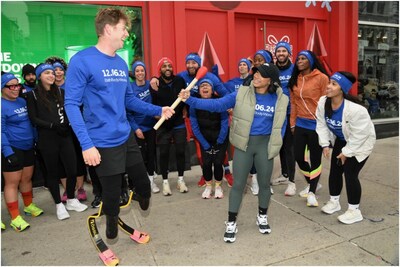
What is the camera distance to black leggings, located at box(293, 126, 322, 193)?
430cm

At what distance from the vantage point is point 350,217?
382cm

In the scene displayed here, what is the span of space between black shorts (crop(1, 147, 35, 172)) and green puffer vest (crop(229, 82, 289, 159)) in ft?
8.42

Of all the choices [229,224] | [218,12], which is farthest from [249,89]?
[218,12]

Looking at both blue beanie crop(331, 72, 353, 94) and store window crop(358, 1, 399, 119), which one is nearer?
blue beanie crop(331, 72, 353, 94)

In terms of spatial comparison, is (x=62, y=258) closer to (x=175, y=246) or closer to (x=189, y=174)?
(x=175, y=246)

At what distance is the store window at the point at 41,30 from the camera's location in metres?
5.64

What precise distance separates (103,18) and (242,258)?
238cm

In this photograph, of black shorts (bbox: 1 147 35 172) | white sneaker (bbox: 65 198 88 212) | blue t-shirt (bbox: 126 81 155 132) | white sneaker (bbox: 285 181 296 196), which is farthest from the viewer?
blue t-shirt (bbox: 126 81 155 132)

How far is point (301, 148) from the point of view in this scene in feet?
14.4

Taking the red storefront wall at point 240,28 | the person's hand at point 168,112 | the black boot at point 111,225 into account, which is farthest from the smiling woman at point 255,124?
the red storefront wall at point 240,28

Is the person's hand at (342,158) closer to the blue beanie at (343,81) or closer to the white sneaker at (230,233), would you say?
the blue beanie at (343,81)

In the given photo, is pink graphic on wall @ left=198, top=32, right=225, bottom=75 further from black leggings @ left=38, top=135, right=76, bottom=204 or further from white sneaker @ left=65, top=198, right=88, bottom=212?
Result: white sneaker @ left=65, top=198, right=88, bottom=212

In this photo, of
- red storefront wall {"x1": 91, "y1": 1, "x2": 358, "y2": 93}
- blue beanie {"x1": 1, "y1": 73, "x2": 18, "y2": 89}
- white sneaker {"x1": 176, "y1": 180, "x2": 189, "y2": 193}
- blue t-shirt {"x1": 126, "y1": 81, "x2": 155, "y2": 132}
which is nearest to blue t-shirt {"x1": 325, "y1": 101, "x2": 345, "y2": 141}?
white sneaker {"x1": 176, "y1": 180, "x2": 189, "y2": 193}

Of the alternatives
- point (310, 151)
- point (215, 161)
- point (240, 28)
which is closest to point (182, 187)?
point (215, 161)
